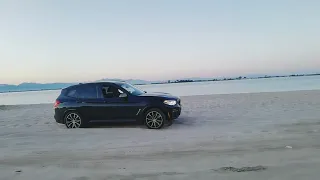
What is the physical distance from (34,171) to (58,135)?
13.1 ft

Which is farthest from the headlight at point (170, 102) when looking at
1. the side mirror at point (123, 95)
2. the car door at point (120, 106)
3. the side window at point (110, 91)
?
the side window at point (110, 91)

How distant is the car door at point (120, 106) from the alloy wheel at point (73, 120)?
1.02 meters

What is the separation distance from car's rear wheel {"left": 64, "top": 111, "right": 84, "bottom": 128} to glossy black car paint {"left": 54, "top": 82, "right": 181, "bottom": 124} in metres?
0.12

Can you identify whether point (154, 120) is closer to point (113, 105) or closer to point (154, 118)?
point (154, 118)

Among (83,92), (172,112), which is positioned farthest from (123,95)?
(172,112)

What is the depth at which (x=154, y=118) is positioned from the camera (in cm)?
1017

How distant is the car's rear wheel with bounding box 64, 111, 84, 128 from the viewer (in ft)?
35.3

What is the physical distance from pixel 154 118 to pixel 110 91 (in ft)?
6.01

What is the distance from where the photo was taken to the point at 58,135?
9.59m

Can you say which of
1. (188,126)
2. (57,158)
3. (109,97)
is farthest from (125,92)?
(57,158)

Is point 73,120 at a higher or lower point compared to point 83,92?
lower

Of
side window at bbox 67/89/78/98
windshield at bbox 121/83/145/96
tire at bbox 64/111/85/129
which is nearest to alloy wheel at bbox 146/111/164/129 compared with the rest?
windshield at bbox 121/83/145/96

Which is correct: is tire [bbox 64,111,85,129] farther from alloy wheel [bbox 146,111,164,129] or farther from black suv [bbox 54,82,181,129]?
alloy wheel [bbox 146,111,164,129]

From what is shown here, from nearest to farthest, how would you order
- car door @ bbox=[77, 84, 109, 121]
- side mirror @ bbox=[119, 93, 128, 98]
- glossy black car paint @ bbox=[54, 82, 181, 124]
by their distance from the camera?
glossy black car paint @ bbox=[54, 82, 181, 124], side mirror @ bbox=[119, 93, 128, 98], car door @ bbox=[77, 84, 109, 121]
